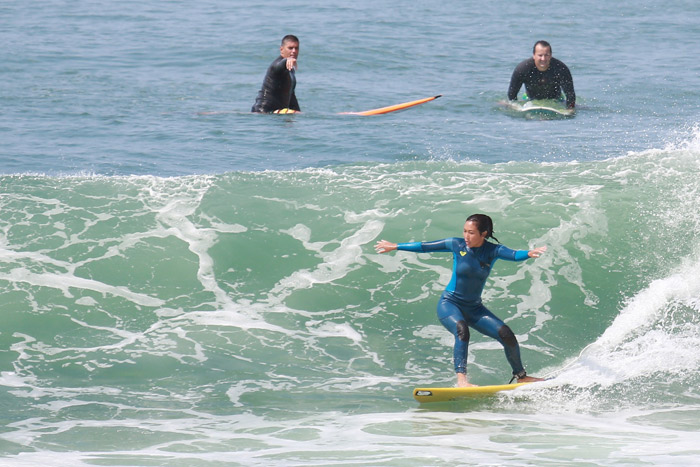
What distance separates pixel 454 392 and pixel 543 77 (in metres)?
9.60

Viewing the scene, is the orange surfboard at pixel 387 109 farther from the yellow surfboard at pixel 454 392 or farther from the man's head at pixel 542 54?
the yellow surfboard at pixel 454 392

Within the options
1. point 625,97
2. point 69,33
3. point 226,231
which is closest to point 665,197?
point 226,231

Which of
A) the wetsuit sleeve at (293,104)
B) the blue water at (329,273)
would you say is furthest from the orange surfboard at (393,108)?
the wetsuit sleeve at (293,104)

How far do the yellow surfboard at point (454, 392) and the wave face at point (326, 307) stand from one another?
4.4 inches

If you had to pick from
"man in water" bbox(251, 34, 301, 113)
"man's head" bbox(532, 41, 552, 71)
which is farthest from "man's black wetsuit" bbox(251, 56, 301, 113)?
"man's head" bbox(532, 41, 552, 71)

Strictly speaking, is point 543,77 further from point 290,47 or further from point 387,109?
point 290,47

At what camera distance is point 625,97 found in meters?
17.6

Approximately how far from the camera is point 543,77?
53.0 feet

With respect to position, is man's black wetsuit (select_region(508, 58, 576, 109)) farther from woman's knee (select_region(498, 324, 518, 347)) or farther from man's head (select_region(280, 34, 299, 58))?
woman's knee (select_region(498, 324, 518, 347))

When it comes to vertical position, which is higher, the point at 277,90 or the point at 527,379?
the point at 277,90

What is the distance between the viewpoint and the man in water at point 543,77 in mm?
15938

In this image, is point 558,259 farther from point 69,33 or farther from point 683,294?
point 69,33

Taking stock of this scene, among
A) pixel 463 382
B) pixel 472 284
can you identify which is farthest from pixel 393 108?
pixel 463 382

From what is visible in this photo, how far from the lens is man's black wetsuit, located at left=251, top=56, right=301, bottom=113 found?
50.8ft
